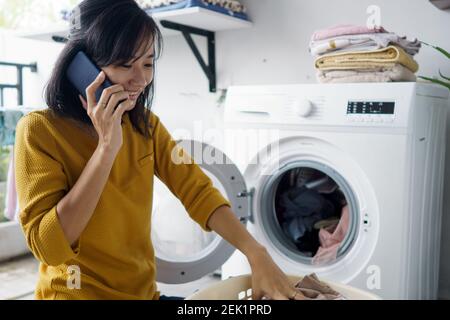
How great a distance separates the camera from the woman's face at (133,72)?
97cm

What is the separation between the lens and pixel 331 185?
1696mm

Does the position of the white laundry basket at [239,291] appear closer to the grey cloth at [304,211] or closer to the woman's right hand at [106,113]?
the woman's right hand at [106,113]

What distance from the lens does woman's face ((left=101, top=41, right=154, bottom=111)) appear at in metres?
0.97

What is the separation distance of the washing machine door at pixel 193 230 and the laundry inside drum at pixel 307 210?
27 centimetres

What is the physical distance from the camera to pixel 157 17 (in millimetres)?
2098

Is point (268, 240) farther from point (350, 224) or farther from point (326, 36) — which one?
point (326, 36)

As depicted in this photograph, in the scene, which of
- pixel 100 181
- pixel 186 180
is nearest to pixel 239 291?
pixel 186 180

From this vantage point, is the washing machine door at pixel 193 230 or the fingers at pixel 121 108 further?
the washing machine door at pixel 193 230

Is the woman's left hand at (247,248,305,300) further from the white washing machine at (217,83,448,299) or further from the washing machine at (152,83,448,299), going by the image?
the white washing machine at (217,83,448,299)

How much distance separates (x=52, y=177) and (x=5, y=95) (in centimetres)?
241

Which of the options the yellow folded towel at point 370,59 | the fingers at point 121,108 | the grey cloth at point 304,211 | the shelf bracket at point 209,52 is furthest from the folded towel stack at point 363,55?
the fingers at point 121,108

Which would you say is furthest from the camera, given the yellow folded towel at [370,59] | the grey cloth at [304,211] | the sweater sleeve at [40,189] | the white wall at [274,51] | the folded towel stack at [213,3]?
the folded towel stack at [213,3]

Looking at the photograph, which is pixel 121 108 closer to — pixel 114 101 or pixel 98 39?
pixel 114 101
